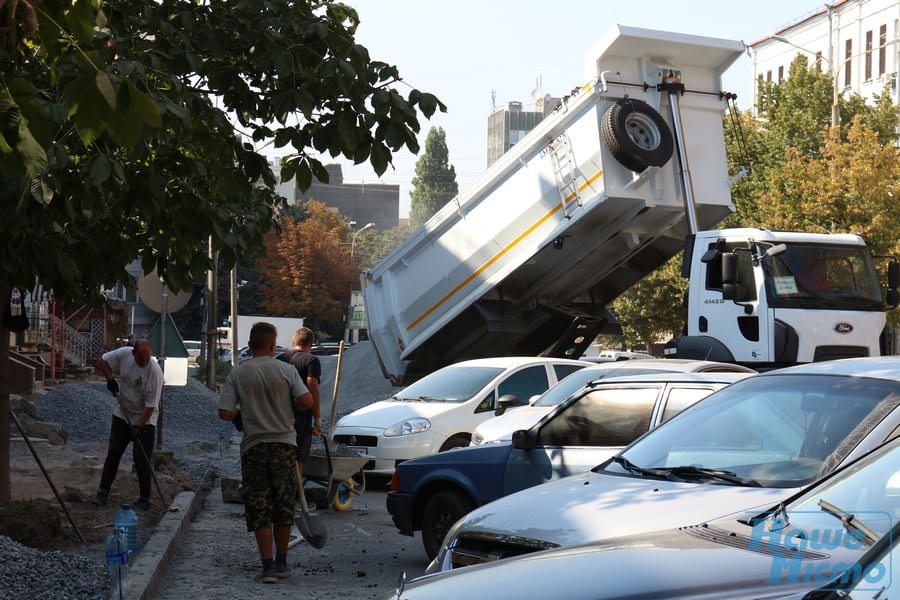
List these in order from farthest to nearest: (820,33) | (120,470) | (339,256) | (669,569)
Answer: (339,256) → (820,33) → (120,470) → (669,569)

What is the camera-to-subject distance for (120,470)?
48.1 feet

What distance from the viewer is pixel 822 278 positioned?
1430 cm

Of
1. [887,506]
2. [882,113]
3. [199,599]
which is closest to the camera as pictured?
[887,506]

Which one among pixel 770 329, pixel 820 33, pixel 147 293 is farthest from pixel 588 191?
pixel 820 33

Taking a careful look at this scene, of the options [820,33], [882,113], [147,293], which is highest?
[820,33]

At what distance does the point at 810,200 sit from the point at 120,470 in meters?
23.1

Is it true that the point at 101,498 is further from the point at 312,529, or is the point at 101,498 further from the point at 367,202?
the point at 367,202

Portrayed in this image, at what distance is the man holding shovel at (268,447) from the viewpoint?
27.3 feet

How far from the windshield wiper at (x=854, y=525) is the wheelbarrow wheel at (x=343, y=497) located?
8658mm

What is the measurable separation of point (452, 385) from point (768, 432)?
28.7ft

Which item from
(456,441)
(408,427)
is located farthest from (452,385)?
(408,427)

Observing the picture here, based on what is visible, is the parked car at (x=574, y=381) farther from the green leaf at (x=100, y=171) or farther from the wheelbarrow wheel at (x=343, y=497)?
the green leaf at (x=100, y=171)

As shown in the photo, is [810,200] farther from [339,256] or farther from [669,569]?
[339,256]

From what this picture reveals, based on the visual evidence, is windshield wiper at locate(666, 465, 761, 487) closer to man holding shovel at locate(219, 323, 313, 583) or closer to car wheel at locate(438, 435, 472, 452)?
man holding shovel at locate(219, 323, 313, 583)
